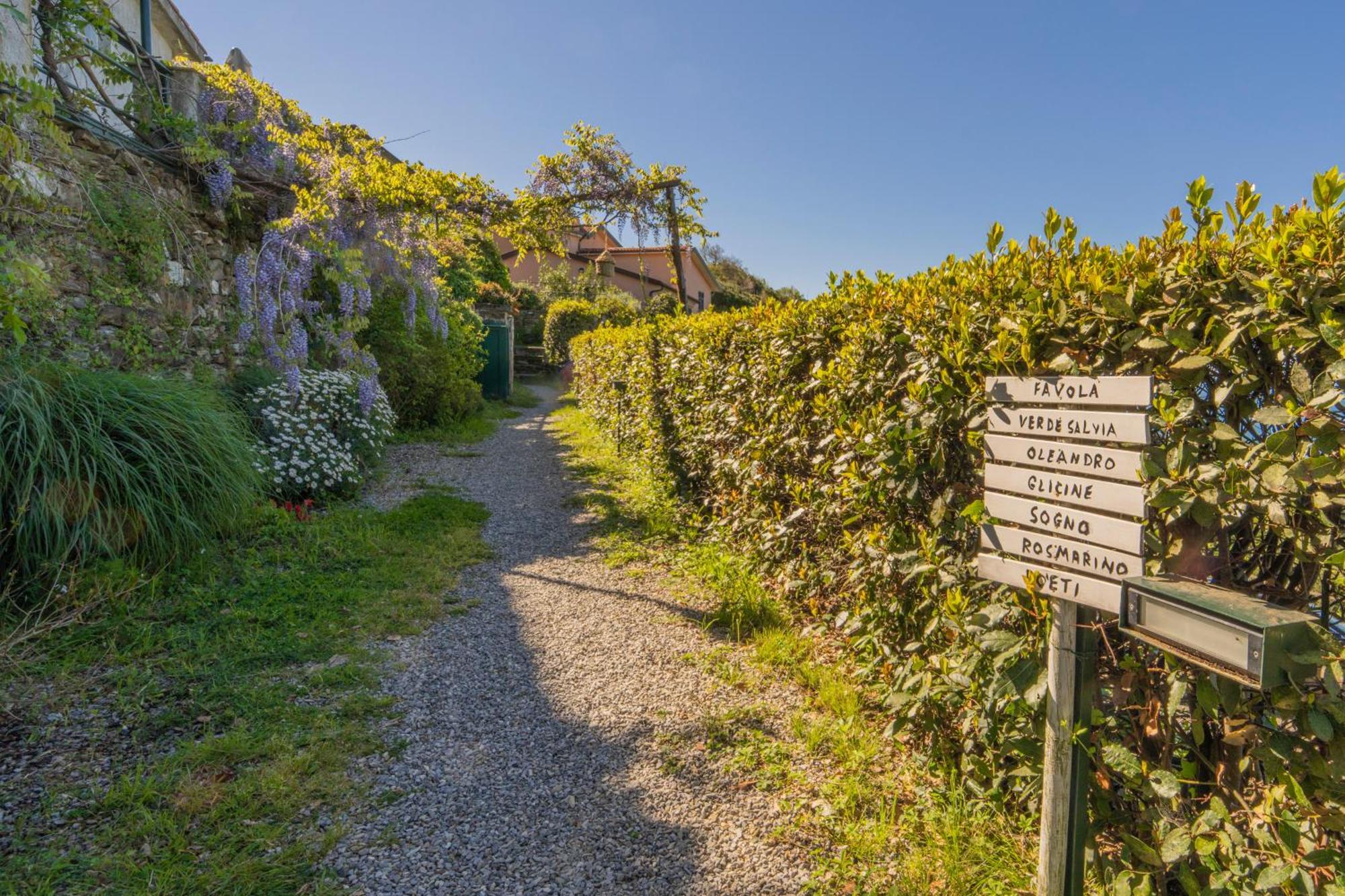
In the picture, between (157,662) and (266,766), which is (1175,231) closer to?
(266,766)

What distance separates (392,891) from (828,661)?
207cm

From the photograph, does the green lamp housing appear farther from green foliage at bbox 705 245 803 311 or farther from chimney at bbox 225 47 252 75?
green foliage at bbox 705 245 803 311

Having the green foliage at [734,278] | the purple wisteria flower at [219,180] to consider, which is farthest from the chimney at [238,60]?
the green foliage at [734,278]

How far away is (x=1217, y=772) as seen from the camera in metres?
1.53

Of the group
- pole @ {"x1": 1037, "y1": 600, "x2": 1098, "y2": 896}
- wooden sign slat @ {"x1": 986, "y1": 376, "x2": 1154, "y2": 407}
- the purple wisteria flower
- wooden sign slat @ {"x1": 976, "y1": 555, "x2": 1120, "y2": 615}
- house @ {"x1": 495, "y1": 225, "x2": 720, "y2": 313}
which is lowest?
pole @ {"x1": 1037, "y1": 600, "x2": 1098, "y2": 896}

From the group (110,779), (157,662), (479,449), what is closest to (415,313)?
(479,449)

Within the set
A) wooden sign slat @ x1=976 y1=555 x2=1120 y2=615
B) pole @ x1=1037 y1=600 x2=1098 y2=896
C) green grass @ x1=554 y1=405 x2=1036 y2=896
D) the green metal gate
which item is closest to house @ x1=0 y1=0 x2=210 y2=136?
green grass @ x1=554 y1=405 x2=1036 y2=896

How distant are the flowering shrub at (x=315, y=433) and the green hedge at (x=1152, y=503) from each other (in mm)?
4316

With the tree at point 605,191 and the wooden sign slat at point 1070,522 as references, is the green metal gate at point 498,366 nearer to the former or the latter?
the tree at point 605,191

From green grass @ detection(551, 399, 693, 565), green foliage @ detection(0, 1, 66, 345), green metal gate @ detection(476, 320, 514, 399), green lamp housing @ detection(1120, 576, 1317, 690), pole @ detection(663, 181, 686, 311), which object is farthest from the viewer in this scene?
green metal gate @ detection(476, 320, 514, 399)

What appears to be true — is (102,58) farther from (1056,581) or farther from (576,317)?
(576,317)

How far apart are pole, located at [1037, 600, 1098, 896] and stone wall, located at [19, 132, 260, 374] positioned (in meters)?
5.43

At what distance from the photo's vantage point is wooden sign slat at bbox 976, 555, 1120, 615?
1.50 meters

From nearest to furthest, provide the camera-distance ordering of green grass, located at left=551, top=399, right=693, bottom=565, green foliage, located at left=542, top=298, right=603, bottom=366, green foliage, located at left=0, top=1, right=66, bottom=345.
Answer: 1. green foliage, located at left=0, top=1, right=66, bottom=345
2. green grass, located at left=551, top=399, right=693, bottom=565
3. green foliage, located at left=542, top=298, right=603, bottom=366
